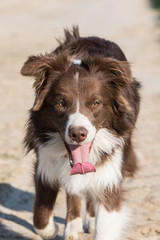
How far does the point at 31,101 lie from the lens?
10.3 metres

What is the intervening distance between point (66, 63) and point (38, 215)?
5.18 feet

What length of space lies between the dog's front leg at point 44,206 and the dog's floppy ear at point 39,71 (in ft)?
2.87

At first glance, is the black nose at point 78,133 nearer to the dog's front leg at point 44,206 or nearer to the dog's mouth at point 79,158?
the dog's mouth at point 79,158

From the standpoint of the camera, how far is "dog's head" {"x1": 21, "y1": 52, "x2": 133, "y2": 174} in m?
4.20

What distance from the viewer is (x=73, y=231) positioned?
16.4ft

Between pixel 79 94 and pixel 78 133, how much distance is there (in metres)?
0.52

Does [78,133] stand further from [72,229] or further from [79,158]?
[72,229]

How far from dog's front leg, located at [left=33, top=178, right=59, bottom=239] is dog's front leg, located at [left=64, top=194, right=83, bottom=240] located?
0.24 meters

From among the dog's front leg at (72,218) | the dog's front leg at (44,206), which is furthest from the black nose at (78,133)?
the dog's front leg at (72,218)

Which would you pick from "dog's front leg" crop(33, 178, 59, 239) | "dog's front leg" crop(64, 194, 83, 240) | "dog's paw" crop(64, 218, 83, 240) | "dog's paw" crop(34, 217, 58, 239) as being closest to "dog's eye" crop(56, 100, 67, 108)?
"dog's front leg" crop(33, 178, 59, 239)

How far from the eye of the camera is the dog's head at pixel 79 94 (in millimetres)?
4199

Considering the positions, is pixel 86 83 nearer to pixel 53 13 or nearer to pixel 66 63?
pixel 66 63

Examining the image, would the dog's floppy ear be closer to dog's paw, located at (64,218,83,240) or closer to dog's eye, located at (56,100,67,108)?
dog's eye, located at (56,100,67,108)

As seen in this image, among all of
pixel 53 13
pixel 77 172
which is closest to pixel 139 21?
pixel 53 13
